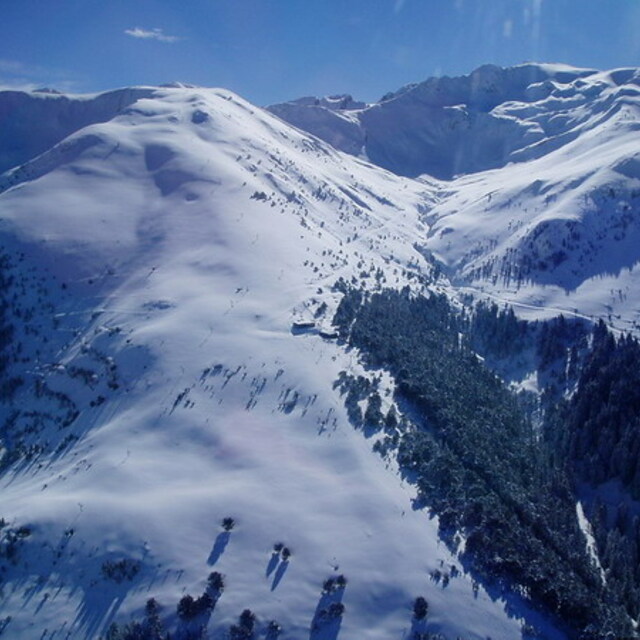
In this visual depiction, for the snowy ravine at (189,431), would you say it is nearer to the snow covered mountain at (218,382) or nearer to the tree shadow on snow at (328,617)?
the snow covered mountain at (218,382)

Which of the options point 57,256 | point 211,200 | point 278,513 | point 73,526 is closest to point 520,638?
point 278,513

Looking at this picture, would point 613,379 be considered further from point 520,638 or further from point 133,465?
point 133,465

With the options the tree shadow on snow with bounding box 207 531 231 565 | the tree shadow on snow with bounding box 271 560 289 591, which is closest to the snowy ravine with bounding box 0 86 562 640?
the tree shadow on snow with bounding box 207 531 231 565

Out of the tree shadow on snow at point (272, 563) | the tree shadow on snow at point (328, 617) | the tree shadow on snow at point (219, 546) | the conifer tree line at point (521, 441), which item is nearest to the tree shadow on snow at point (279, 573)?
the tree shadow on snow at point (272, 563)

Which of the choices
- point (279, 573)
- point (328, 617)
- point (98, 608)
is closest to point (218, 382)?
point (279, 573)

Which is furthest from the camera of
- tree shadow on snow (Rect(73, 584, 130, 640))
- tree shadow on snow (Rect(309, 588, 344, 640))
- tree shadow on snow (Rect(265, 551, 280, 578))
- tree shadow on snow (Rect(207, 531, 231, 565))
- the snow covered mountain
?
tree shadow on snow (Rect(207, 531, 231, 565))

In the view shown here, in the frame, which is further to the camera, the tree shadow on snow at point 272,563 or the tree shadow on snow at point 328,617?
the tree shadow on snow at point 272,563

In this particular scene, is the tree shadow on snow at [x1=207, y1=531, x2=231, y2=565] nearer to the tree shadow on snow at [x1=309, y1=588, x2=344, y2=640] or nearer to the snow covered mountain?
the snow covered mountain
